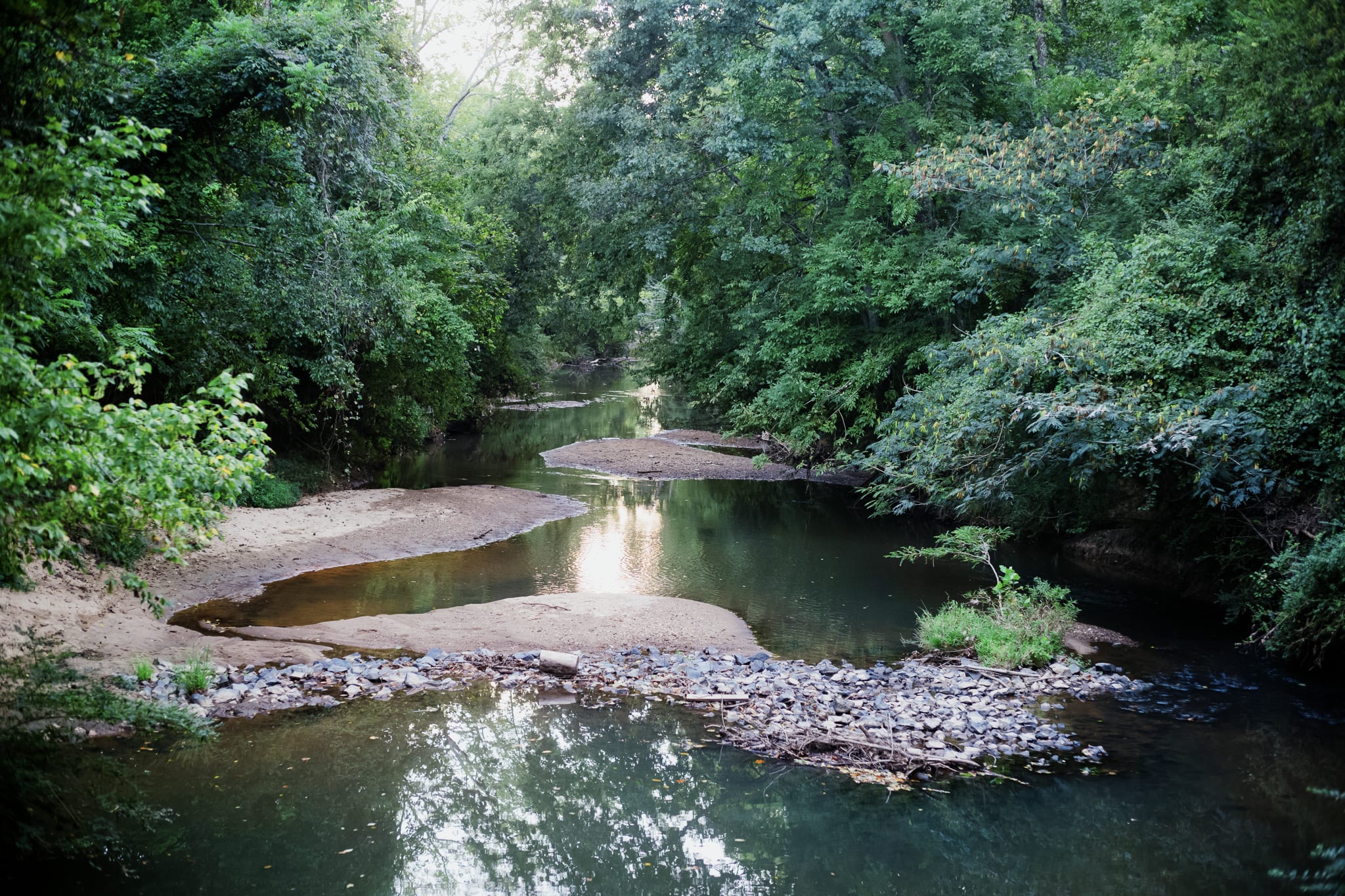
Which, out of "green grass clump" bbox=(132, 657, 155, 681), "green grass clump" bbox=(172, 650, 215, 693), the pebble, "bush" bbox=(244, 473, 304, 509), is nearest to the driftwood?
the pebble

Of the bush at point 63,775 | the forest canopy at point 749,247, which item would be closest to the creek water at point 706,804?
the bush at point 63,775

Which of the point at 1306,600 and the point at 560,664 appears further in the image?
the point at 560,664

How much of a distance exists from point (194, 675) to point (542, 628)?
14.5 ft

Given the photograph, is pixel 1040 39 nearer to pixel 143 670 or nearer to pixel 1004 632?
pixel 1004 632

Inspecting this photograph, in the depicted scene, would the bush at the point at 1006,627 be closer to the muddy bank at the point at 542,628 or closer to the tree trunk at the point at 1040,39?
the muddy bank at the point at 542,628

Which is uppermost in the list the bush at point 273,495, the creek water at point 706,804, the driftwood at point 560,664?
the bush at point 273,495

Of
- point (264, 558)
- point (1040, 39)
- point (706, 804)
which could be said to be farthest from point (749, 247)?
Result: point (706, 804)

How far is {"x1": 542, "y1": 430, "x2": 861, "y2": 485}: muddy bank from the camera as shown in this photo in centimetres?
2658

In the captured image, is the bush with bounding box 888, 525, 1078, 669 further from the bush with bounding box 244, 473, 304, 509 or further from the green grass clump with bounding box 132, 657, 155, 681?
the bush with bounding box 244, 473, 304, 509

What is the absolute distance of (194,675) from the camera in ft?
30.2

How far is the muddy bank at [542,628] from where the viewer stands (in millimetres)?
11531

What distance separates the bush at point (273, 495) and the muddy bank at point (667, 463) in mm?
9889

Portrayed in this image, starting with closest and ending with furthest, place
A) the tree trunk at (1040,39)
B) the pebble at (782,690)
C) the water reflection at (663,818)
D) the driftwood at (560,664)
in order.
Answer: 1. the water reflection at (663,818)
2. the pebble at (782,690)
3. the driftwood at (560,664)
4. the tree trunk at (1040,39)

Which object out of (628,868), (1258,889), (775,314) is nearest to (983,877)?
(1258,889)
